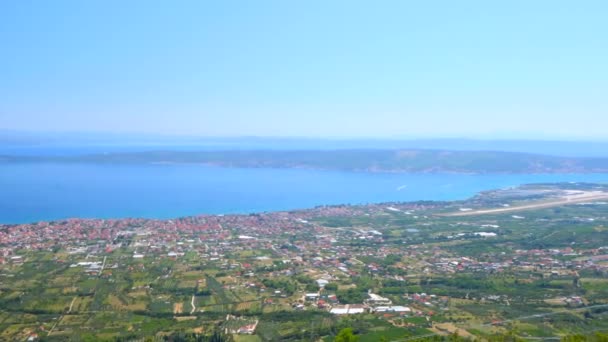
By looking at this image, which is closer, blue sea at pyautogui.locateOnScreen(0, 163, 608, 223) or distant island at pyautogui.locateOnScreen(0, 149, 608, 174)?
blue sea at pyautogui.locateOnScreen(0, 163, 608, 223)

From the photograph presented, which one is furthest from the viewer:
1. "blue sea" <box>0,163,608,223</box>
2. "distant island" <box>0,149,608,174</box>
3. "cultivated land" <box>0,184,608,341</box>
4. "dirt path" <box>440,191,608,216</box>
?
"distant island" <box>0,149,608,174</box>

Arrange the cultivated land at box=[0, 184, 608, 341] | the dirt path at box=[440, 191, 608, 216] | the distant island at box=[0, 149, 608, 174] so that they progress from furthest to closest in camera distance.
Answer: the distant island at box=[0, 149, 608, 174] < the dirt path at box=[440, 191, 608, 216] < the cultivated land at box=[0, 184, 608, 341]

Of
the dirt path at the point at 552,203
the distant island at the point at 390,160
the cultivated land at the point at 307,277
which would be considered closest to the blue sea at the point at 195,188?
the distant island at the point at 390,160

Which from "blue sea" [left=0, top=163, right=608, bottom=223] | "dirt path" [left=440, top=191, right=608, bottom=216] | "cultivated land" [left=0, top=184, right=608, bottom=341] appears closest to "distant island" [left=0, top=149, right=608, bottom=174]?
"blue sea" [left=0, top=163, right=608, bottom=223]

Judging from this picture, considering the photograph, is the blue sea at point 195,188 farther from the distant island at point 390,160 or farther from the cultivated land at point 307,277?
A: the cultivated land at point 307,277

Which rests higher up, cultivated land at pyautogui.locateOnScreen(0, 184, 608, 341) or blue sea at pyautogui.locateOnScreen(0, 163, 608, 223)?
cultivated land at pyautogui.locateOnScreen(0, 184, 608, 341)

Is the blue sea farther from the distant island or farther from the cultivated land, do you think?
the cultivated land

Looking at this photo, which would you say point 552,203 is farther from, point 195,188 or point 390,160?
point 390,160

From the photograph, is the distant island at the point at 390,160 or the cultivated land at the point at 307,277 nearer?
the cultivated land at the point at 307,277
